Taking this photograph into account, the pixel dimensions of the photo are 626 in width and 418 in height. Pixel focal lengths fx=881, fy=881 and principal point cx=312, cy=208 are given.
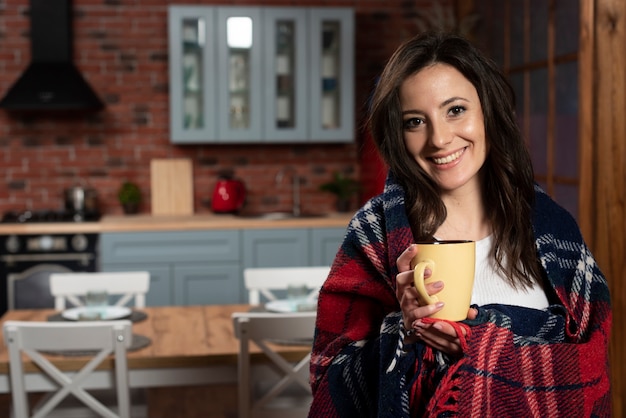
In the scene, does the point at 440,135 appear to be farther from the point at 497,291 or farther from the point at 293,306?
the point at 293,306

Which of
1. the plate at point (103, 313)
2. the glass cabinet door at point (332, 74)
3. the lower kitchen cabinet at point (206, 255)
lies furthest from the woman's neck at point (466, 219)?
the glass cabinet door at point (332, 74)

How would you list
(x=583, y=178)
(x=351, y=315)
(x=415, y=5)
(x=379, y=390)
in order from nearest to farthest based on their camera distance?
(x=379, y=390), (x=351, y=315), (x=583, y=178), (x=415, y=5)

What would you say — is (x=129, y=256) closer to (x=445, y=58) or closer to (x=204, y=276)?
(x=204, y=276)

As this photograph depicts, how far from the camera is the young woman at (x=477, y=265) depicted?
124cm

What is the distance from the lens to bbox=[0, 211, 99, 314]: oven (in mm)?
4594

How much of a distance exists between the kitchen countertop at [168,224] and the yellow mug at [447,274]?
359 cm

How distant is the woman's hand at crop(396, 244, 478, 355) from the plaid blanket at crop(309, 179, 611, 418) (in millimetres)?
17

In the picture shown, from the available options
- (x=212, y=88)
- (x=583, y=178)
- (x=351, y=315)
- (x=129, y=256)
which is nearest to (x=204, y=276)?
(x=129, y=256)

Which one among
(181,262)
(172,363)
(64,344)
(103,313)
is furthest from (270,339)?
(181,262)

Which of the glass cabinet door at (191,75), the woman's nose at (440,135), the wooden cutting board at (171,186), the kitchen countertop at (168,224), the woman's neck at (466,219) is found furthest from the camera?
the wooden cutting board at (171,186)

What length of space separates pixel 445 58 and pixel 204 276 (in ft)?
11.5

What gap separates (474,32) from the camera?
497cm

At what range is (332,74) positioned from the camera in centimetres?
509

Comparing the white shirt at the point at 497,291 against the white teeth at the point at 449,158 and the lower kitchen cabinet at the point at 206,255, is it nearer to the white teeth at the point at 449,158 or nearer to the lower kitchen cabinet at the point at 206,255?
the white teeth at the point at 449,158
